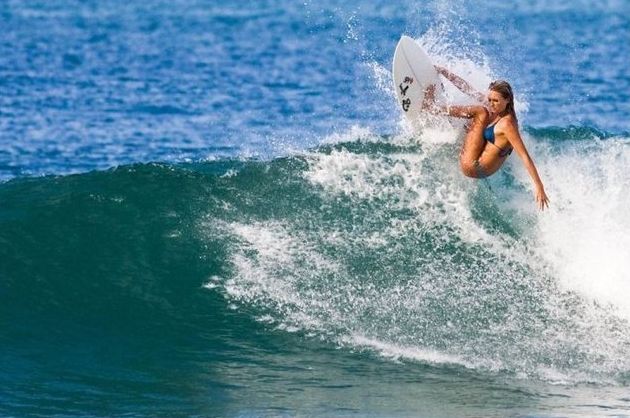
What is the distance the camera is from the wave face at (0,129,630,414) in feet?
39.2

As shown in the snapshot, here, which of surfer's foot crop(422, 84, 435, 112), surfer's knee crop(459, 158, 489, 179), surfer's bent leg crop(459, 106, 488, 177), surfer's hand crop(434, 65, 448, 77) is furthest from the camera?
surfer's foot crop(422, 84, 435, 112)

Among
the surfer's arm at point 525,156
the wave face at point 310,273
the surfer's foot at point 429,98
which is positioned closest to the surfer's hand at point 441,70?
the surfer's foot at point 429,98

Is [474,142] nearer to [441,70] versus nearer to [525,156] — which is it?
[525,156]

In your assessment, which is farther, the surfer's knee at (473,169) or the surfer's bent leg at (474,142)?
the surfer's knee at (473,169)

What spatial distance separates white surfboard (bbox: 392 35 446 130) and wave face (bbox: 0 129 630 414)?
0.55 meters

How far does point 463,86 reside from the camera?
45.9 feet

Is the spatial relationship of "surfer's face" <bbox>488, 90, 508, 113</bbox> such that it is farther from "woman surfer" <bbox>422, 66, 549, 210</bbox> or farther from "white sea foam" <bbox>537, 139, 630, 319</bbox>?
"white sea foam" <bbox>537, 139, 630, 319</bbox>

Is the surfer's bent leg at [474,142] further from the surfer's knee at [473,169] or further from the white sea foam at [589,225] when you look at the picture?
the white sea foam at [589,225]

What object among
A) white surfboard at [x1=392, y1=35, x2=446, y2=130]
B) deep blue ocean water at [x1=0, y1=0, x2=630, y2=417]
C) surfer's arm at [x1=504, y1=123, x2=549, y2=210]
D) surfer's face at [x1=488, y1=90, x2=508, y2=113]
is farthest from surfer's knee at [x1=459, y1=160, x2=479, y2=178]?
white surfboard at [x1=392, y1=35, x2=446, y2=130]

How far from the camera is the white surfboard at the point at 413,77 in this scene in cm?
1445

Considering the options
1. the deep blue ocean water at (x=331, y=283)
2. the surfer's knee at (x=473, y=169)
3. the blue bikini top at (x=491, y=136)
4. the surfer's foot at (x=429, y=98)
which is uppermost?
the surfer's foot at (x=429, y=98)

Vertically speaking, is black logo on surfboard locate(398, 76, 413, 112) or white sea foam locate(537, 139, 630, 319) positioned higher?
black logo on surfboard locate(398, 76, 413, 112)

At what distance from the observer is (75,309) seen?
13.1m

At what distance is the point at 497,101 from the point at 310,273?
253 centimetres
